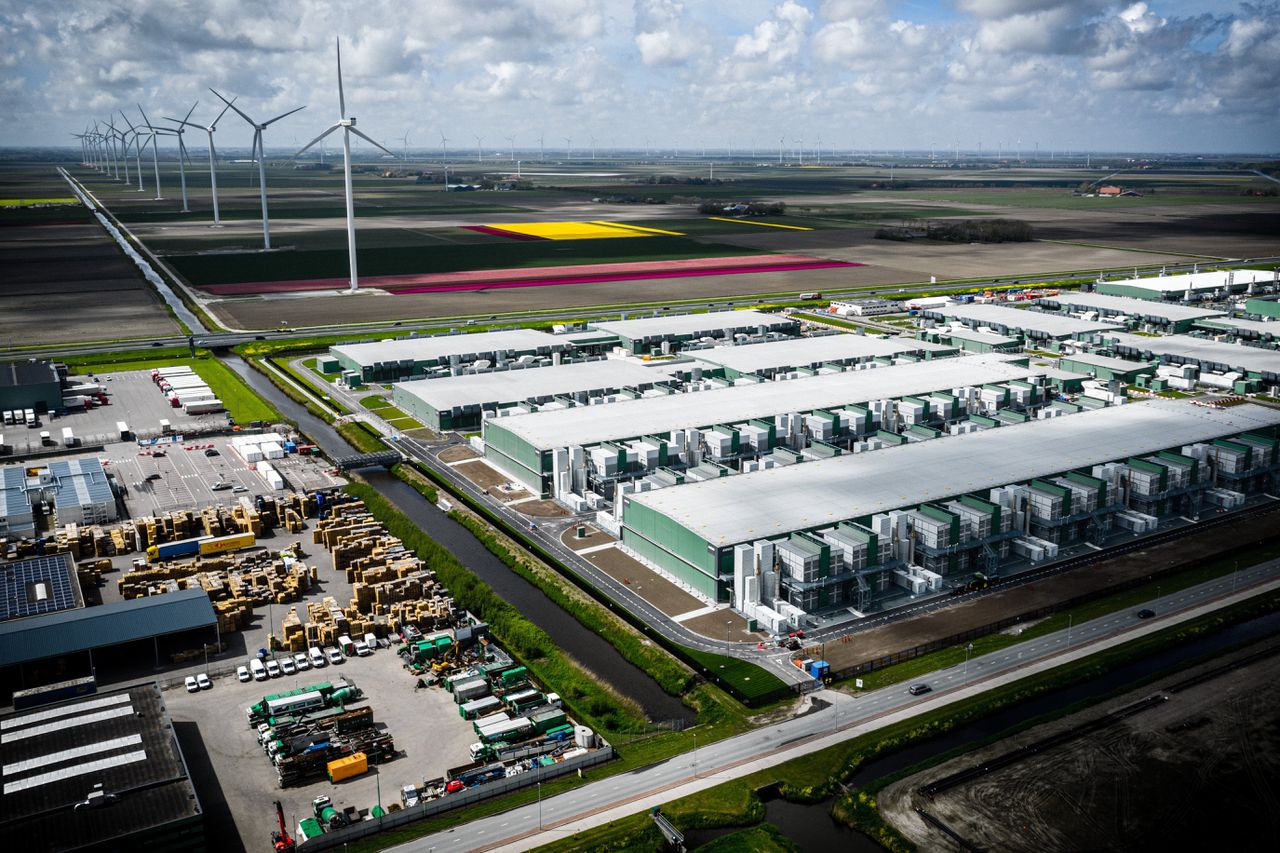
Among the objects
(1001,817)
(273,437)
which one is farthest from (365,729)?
(273,437)

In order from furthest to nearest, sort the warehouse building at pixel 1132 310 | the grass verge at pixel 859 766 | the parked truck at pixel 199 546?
the warehouse building at pixel 1132 310 → the parked truck at pixel 199 546 → the grass verge at pixel 859 766

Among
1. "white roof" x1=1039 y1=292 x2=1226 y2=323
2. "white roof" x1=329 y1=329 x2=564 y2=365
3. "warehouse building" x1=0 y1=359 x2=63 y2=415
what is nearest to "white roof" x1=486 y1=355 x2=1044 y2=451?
"white roof" x1=329 y1=329 x2=564 y2=365

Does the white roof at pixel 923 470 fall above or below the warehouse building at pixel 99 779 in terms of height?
above

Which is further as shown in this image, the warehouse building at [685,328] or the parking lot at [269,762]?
the warehouse building at [685,328]

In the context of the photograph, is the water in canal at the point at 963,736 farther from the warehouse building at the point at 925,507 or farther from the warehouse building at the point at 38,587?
the warehouse building at the point at 38,587

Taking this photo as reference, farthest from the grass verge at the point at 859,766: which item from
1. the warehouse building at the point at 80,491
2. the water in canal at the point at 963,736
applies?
the warehouse building at the point at 80,491

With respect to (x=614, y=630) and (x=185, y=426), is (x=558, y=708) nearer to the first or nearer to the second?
(x=614, y=630)

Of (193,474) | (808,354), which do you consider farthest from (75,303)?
(808,354)
